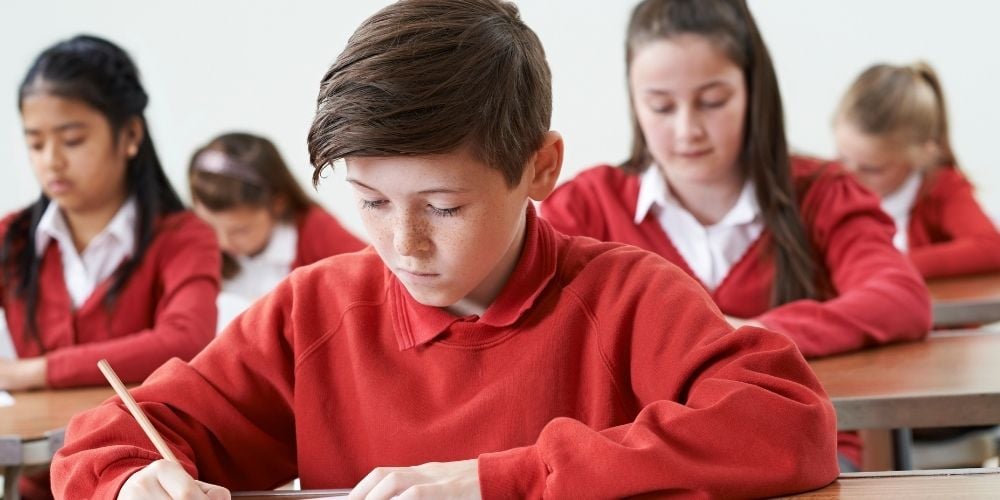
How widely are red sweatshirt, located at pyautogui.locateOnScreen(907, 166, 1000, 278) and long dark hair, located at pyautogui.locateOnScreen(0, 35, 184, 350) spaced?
174 cm

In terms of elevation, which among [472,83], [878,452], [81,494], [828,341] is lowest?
[878,452]

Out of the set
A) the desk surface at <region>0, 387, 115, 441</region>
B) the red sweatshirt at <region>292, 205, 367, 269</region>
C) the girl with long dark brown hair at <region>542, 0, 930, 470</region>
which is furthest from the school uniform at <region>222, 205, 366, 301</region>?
the desk surface at <region>0, 387, 115, 441</region>

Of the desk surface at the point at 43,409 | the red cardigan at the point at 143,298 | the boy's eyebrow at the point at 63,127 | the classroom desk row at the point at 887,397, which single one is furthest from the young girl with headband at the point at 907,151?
the desk surface at the point at 43,409

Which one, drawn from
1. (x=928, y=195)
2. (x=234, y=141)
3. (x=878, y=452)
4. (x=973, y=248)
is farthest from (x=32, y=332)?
(x=928, y=195)

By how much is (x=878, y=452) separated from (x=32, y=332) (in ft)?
5.06

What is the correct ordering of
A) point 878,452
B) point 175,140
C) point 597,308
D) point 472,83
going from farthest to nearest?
point 175,140, point 878,452, point 597,308, point 472,83

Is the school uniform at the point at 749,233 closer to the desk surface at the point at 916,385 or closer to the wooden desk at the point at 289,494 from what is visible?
the desk surface at the point at 916,385

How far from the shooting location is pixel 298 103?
4.74 metres

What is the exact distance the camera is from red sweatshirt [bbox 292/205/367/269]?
3377 millimetres

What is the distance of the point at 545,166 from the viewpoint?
1.34 m

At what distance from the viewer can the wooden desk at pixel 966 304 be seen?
8.29 feet

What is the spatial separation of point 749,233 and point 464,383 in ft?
4.03

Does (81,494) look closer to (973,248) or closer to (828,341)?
(828,341)

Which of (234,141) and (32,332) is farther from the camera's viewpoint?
(234,141)
